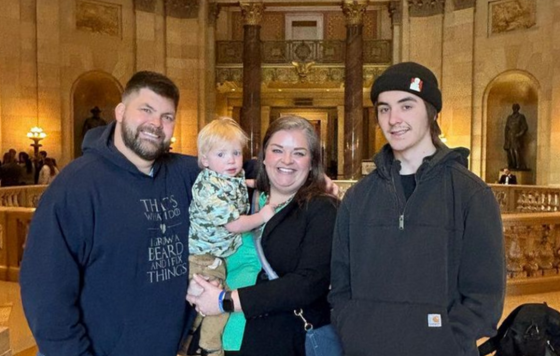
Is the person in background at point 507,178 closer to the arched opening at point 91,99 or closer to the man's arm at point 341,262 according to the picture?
the arched opening at point 91,99

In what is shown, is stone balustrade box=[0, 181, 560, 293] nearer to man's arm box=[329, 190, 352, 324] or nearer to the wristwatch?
man's arm box=[329, 190, 352, 324]

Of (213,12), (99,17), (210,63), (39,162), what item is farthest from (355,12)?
(39,162)

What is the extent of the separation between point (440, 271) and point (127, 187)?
1372 mm

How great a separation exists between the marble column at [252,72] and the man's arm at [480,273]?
18451mm

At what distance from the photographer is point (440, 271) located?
2.05 metres

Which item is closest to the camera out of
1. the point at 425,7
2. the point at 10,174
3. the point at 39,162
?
the point at 10,174

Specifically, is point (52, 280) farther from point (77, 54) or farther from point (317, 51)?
point (317, 51)

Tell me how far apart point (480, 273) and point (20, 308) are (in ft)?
18.7

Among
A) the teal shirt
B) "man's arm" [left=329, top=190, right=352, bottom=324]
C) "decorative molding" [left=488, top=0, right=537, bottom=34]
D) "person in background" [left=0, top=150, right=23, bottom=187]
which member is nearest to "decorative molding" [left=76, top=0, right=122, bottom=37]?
"person in background" [left=0, top=150, right=23, bottom=187]

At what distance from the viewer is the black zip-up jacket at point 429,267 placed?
6.68 ft

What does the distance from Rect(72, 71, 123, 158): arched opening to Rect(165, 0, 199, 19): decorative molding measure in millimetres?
3896

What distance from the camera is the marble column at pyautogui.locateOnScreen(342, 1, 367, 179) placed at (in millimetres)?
20266

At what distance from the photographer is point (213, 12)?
22484 millimetres

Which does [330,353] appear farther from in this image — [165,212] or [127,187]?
Result: [127,187]
